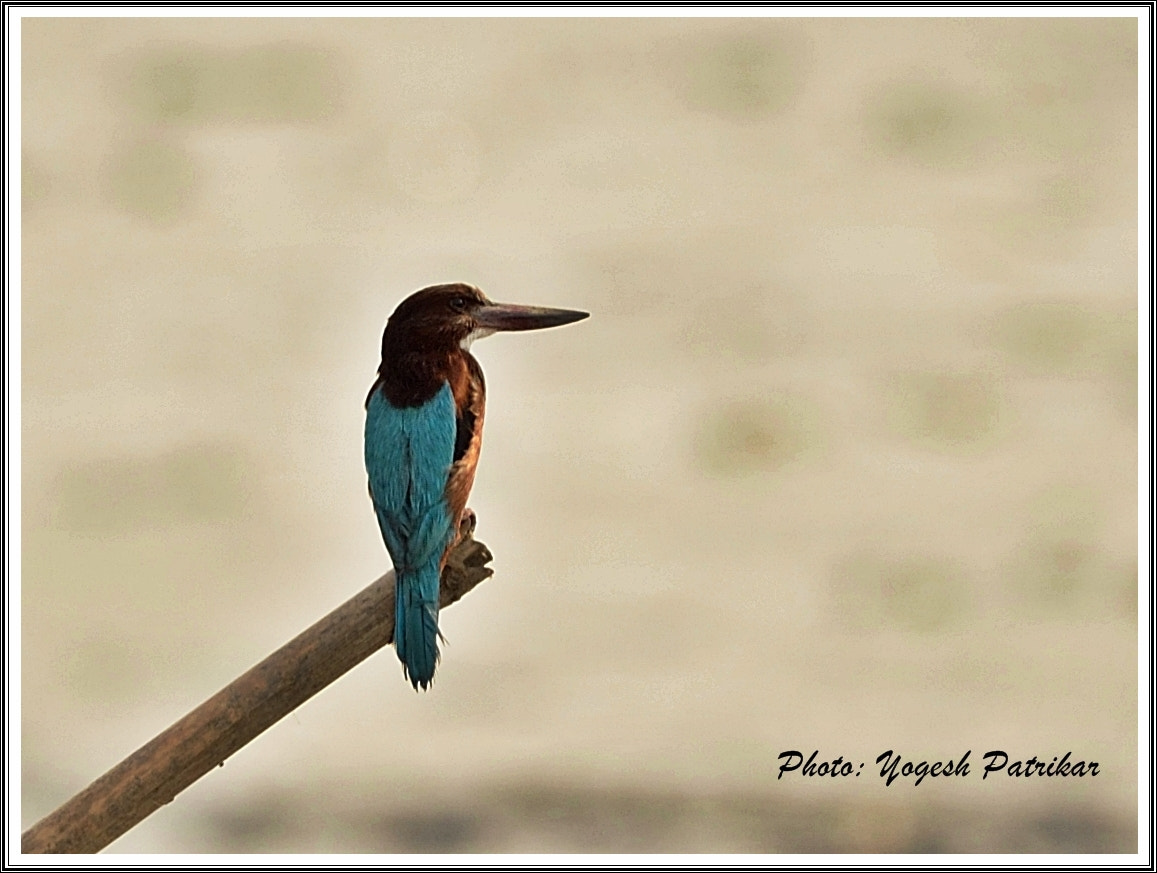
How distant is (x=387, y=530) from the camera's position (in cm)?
111

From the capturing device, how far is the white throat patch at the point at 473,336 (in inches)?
48.5

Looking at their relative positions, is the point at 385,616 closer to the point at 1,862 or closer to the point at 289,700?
the point at 289,700

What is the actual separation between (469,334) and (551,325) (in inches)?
3.4

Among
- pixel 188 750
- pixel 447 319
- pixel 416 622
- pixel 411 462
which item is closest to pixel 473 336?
pixel 447 319

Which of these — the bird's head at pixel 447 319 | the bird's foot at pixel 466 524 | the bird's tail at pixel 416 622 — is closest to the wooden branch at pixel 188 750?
the bird's tail at pixel 416 622

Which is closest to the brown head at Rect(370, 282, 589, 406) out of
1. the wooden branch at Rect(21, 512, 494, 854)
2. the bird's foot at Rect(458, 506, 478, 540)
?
the bird's foot at Rect(458, 506, 478, 540)

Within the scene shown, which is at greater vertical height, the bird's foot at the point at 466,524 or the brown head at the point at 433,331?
the brown head at the point at 433,331

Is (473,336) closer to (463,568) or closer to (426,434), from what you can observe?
(426,434)

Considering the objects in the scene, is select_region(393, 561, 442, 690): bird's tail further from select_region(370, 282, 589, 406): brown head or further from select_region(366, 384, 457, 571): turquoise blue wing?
select_region(370, 282, 589, 406): brown head

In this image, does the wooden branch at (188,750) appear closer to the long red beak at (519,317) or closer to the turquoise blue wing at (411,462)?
the turquoise blue wing at (411,462)

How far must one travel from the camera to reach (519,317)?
126 centimetres

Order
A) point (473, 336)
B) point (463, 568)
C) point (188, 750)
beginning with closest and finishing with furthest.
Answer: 1. point (188, 750)
2. point (463, 568)
3. point (473, 336)

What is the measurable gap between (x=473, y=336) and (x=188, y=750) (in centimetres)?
48

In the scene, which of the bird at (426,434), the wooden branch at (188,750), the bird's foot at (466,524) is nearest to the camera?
the wooden branch at (188,750)
